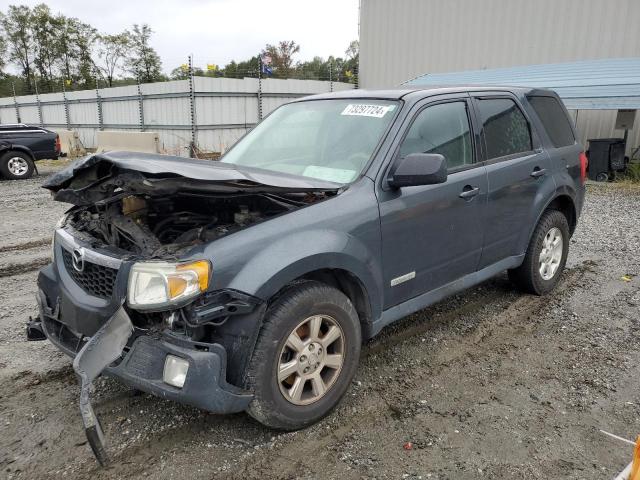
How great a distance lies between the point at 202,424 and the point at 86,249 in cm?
117

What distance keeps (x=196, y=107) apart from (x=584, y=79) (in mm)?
12080

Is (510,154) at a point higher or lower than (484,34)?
lower

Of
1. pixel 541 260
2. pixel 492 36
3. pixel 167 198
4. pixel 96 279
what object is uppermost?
pixel 492 36

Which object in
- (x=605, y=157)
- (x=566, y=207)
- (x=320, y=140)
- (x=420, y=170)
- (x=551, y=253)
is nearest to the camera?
(x=420, y=170)

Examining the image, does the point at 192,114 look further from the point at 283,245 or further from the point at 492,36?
the point at 283,245

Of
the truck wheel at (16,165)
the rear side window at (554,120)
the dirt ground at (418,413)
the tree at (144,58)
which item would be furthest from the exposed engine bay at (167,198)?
the tree at (144,58)

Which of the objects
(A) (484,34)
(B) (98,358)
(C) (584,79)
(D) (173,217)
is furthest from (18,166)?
(A) (484,34)

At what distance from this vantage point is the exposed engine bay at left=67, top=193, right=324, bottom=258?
2.75 meters

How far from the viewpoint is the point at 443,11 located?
19875mm

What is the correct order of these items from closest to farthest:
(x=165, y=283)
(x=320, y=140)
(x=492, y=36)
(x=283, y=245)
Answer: (x=165, y=283) → (x=283, y=245) → (x=320, y=140) → (x=492, y=36)

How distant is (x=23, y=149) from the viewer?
13891mm

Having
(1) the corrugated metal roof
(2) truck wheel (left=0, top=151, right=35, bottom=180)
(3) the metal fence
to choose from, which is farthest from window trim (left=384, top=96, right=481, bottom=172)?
(3) the metal fence

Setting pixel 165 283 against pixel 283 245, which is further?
pixel 283 245

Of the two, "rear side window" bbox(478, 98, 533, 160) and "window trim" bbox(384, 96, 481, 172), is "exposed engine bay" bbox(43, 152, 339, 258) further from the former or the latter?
"rear side window" bbox(478, 98, 533, 160)
